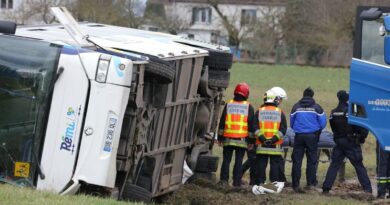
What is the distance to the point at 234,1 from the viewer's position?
291 feet

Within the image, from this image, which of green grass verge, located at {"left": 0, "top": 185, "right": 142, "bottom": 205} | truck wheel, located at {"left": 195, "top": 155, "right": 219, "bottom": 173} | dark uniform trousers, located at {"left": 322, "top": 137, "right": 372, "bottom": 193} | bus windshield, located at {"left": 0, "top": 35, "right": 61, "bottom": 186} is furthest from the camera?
dark uniform trousers, located at {"left": 322, "top": 137, "right": 372, "bottom": 193}

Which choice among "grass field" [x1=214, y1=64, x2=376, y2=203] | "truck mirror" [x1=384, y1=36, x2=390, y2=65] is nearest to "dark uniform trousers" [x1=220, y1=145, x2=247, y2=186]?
"truck mirror" [x1=384, y1=36, x2=390, y2=65]

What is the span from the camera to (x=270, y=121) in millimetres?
13797

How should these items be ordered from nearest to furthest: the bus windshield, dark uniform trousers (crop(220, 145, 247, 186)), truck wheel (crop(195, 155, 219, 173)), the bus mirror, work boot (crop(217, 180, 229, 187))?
the bus windshield
the bus mirror
truck wheel (crop(195, 155, 219, 173))
work boot (crop(217, 180, 229, 187))
dark uniform trousers (crop(220, 145, 247, 186))

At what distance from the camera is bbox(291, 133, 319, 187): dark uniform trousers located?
14.4 meters

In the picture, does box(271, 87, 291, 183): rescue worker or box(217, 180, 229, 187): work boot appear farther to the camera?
box(271, 87, 291, 183): rescue worker

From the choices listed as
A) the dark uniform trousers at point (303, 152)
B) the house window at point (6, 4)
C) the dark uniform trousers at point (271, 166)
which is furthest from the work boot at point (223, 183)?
the house window at point (6, 4)

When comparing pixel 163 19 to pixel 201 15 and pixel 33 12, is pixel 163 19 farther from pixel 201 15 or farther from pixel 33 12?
pixel 33 12

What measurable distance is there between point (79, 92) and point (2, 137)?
92 centimetres

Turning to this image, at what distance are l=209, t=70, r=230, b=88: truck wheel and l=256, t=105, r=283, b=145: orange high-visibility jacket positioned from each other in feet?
3.58

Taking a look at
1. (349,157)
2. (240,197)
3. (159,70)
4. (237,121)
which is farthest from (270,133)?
(159,70)

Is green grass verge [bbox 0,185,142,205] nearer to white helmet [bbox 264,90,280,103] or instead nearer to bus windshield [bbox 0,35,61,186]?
bus windshield [bbox 0,35,61,186]

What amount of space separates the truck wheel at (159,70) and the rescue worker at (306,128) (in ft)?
14.8

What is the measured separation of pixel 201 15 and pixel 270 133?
78378mm
